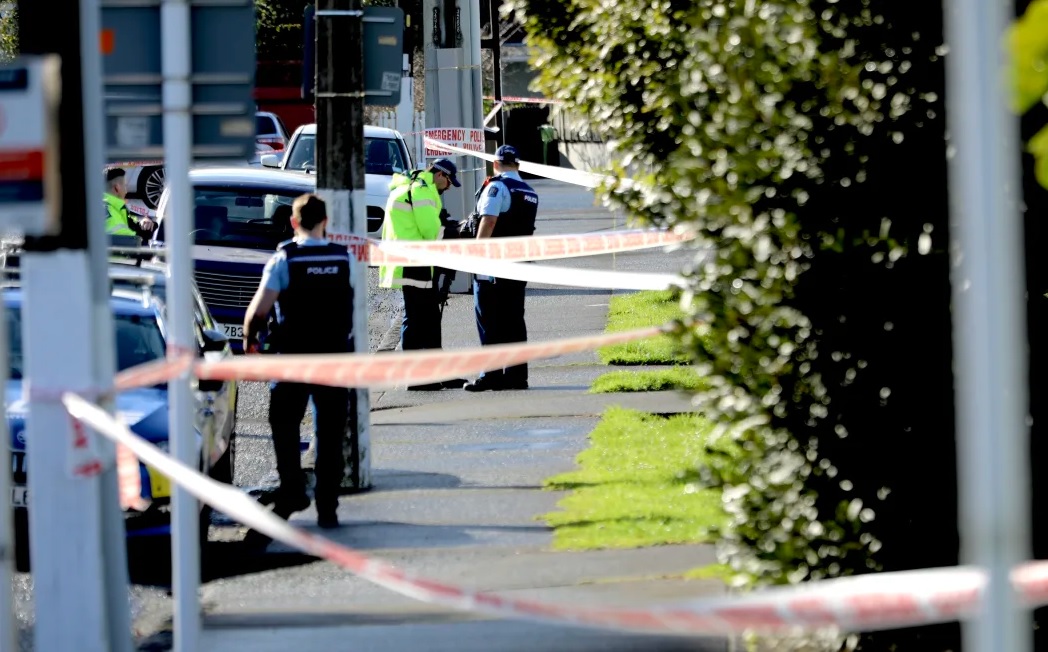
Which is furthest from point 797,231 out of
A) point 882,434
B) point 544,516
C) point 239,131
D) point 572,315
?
point 572,315

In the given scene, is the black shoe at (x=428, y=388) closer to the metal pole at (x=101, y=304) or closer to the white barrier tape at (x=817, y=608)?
the metal pole at (x=101, y=304)

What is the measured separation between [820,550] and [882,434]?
45 cm

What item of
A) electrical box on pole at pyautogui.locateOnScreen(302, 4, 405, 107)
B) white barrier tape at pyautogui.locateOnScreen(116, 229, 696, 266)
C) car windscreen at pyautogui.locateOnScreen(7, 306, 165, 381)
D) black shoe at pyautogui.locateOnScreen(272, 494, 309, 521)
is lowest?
black shoe at pyautogui.locateOnScreen(272, 494, 309, 521)

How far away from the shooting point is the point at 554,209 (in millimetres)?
36594

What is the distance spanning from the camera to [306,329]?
376 inches

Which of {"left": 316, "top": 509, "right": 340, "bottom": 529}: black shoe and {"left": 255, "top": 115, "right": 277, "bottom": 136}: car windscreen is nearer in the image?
{"left": 316, "top": 509, "right": 340, "bottom": 529}: black shoe

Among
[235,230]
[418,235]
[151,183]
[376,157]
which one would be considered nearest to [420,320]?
[418,235]

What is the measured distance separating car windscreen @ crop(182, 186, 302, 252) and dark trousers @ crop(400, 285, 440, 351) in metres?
2.47

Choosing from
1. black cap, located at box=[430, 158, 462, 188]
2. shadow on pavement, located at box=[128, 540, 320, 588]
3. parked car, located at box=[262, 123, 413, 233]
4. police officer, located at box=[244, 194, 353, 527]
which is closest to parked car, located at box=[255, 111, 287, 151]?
Result: parked car, located at box=[262, 123, 413, 233]

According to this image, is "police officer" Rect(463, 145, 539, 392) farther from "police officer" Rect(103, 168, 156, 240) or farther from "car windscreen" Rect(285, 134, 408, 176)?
"car windscreen" Rect(285, 134, 408, 176)

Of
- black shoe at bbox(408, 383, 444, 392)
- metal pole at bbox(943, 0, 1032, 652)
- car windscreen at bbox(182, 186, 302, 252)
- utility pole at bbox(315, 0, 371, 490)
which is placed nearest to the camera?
metal pole at bbox(943, 0, 1032, 652)

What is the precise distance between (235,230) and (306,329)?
7712 mm

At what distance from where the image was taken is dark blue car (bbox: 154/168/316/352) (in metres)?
16.6

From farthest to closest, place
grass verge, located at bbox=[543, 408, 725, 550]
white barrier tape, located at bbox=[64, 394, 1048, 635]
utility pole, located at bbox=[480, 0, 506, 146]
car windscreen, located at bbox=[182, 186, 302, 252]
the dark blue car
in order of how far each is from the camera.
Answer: utility pole, located at bbox=[480, 0, 506, 146]
car windscreen, located at bbox=[182, 186, 302, 252]
the dark blue car
grass verge, located at bbox=[543, 408, 725, 550]
white barrier tape, located at bbox=[64, 394, 1048, 635]
